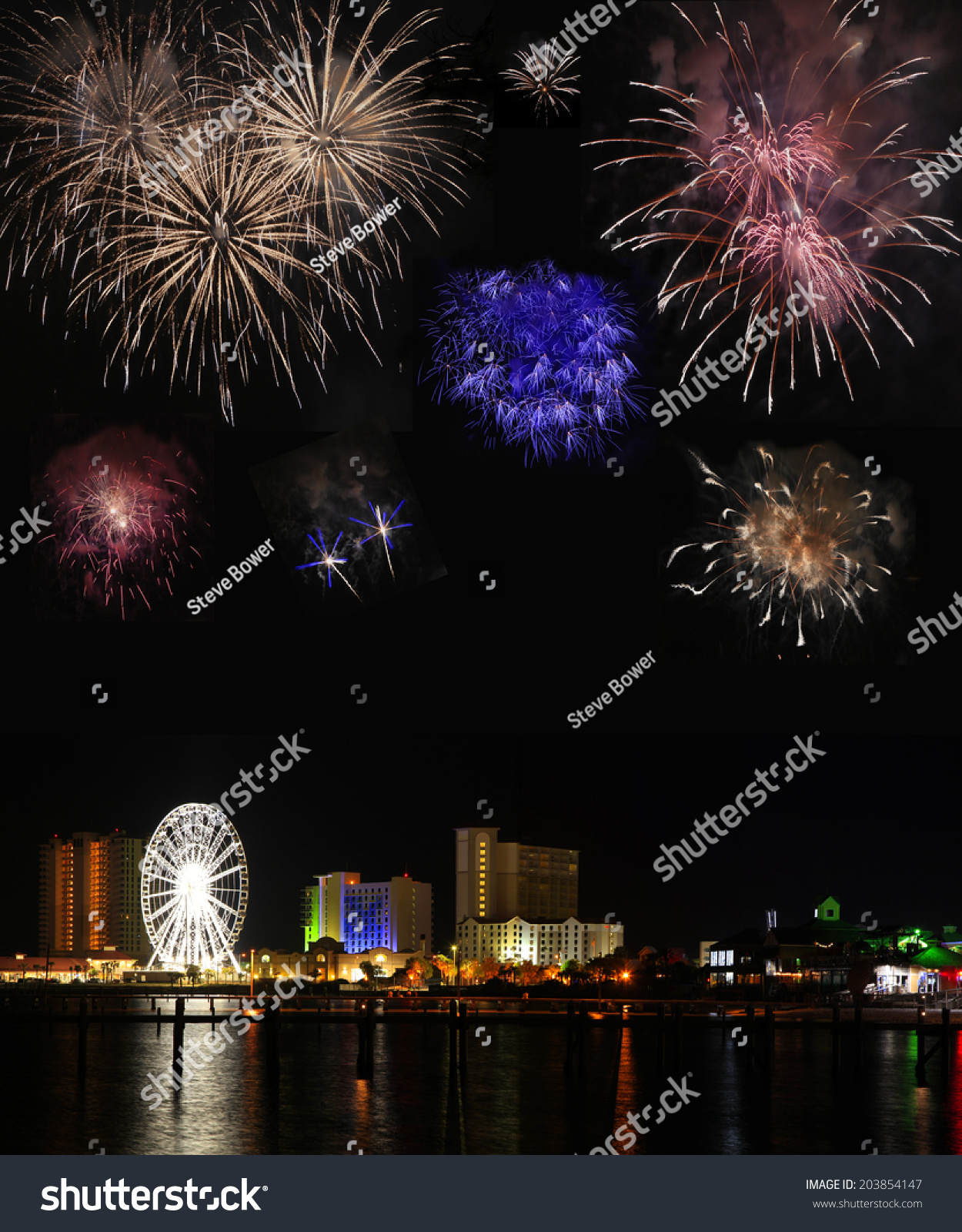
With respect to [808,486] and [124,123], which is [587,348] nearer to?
[808,486]

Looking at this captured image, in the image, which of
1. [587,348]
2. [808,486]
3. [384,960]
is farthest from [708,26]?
[384,960]

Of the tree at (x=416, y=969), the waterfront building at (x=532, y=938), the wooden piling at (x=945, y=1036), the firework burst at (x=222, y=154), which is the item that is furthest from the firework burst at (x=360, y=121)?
the tree at (x=416, y=969)

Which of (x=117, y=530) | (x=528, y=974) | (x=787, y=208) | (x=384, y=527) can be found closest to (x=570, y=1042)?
(x=384, y=527)

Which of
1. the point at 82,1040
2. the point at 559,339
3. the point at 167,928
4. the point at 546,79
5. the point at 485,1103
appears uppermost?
the point at 546,79

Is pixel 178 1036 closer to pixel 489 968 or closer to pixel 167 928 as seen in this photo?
pixel 167 928

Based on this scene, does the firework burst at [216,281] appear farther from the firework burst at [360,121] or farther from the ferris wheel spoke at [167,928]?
the ferris wheel spoke at [167,928]

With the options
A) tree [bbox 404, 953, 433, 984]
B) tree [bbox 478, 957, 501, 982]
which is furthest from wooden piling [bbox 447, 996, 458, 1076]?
tree [bbox 404, 953, 433, 984]

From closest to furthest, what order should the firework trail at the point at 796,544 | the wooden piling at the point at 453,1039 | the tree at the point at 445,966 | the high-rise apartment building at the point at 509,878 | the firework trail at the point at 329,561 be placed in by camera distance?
the firework trail at the point at 329,561 < the firework trail at the point at 796,544 < the high-rise apartment building at the point at 509,878 < the wooden piling at the point at 453,1039 < the tree at the point at 445,966

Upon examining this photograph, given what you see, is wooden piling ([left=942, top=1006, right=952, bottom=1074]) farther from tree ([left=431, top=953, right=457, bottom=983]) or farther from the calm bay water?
tree ([left=431, top=953, right=457, bottom=983])
